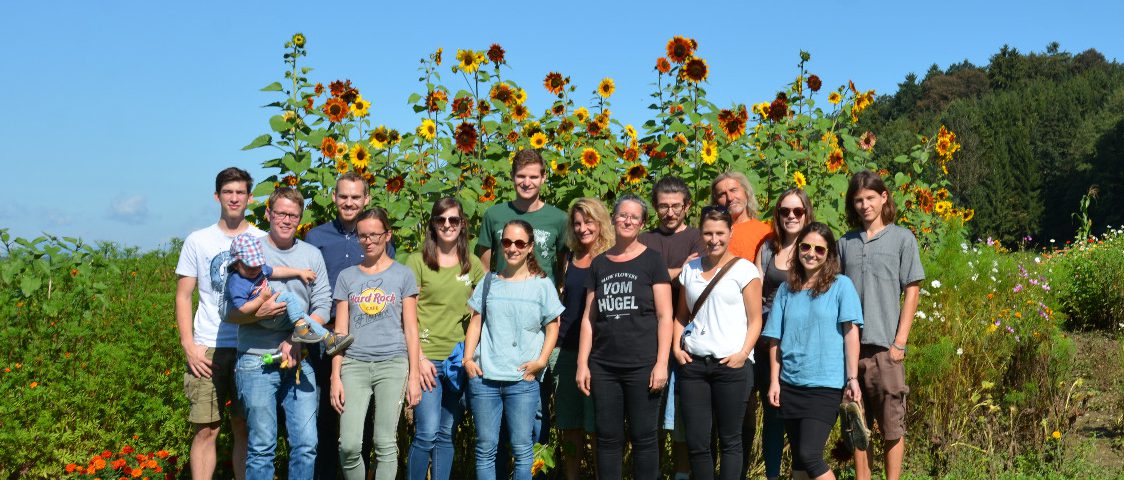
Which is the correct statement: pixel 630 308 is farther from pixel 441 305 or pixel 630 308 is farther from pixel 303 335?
pixel 303 335

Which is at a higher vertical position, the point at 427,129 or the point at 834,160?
the point at 427,129

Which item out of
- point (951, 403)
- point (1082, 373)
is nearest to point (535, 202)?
point (951, 403)

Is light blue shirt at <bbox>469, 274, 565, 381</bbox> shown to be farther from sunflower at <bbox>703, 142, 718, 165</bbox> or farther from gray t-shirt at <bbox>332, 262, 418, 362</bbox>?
sunflower at <bbox>703, 142, 718, 165</bbox>

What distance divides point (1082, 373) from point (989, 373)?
7.37 ft

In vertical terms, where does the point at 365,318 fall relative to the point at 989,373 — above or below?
above

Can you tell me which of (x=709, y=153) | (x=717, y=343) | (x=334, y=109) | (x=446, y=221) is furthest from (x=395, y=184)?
(x=717, y=343)

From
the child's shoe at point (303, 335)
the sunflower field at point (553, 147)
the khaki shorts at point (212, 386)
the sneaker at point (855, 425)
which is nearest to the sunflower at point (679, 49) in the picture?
the sunflower field at point (553, 147)

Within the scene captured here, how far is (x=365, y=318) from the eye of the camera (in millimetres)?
4191

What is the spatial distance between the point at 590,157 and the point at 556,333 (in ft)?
5.31

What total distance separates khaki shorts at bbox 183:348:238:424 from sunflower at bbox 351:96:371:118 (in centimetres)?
180

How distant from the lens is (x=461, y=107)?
552 centimetres

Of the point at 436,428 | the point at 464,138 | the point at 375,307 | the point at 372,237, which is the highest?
the point at 464,138

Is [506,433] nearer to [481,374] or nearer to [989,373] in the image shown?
[481,374]

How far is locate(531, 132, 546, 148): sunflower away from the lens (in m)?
5.66
